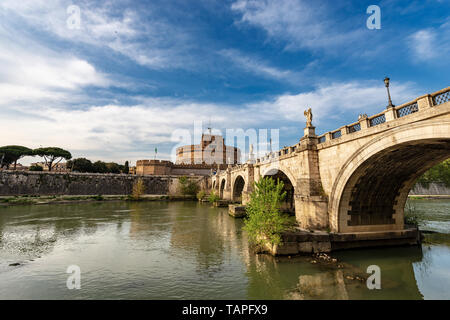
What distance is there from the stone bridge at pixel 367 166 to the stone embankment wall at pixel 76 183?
169ft

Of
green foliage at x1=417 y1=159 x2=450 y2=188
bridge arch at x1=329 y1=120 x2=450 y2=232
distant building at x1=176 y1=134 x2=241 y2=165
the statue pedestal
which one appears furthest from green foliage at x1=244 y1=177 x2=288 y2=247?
distant building at x1=176 y1=134 x2=241 y2=165

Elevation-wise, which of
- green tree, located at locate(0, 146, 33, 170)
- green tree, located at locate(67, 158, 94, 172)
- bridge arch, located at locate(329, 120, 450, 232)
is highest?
green tree, located at locate(0, 146, 33, 170)

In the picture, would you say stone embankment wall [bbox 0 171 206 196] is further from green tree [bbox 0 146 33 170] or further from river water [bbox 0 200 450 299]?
river water [bbox 0 200 450 299]

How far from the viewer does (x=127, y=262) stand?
10828 millimetres

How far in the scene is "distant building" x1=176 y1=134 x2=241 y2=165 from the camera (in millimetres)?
91250

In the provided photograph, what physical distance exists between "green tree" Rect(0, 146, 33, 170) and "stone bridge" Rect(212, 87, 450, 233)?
82730 mm

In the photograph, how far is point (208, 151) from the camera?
300 feet

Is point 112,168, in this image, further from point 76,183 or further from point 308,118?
point 308,118

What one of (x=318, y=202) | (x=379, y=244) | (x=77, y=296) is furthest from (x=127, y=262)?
(x=379, y=244)

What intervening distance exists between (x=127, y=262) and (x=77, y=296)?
3536mm

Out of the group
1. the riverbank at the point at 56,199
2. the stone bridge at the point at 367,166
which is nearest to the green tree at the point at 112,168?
the riverbank at the point at 56,199

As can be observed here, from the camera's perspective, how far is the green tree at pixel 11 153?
202 feet

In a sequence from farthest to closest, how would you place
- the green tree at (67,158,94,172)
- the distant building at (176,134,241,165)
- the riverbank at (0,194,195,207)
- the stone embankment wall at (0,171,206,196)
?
the distant building at (176,134,241,165) < the green tree at (67,158,94,172) < the stone embankment wall at (0,171,206,196) < the riverbank at (0,194,195,207)

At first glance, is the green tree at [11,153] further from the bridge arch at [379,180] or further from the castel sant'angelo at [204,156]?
the bridge arch at [379,180]
